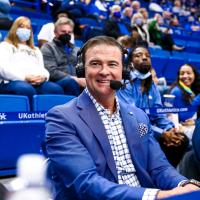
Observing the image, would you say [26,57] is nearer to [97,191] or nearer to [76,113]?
[76,113]

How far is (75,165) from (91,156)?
0.10 metres

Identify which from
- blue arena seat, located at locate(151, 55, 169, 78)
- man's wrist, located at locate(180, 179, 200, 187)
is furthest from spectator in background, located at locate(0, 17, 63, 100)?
blue arena seat, located at locate(151, 55, 169, 78)

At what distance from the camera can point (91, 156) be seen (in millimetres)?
1297

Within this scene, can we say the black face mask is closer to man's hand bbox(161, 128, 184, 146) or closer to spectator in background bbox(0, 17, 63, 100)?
spectator in background bbox(0, 17, 63, 100)

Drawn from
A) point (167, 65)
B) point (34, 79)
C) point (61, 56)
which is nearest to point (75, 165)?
point (34, 79)

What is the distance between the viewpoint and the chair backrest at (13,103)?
7.96 feet

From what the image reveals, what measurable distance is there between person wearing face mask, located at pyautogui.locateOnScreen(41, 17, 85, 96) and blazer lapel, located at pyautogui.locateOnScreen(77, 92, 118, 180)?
182 centimetres

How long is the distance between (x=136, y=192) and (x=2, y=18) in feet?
13.0

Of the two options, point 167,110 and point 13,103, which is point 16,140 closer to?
point 13,103

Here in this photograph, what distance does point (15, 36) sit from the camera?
127 inches

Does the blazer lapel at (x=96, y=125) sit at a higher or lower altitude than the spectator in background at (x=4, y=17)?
lower

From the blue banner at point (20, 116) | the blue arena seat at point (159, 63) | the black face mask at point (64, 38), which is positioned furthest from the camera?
the blue arena seat at point (159, 63)

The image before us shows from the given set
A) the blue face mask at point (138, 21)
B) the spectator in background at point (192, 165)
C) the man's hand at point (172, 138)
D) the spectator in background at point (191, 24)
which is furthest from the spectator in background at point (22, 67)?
the spectator in background at point (191, 24)

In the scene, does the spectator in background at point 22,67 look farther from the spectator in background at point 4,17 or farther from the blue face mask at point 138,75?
the spectator in background at point 4,17
